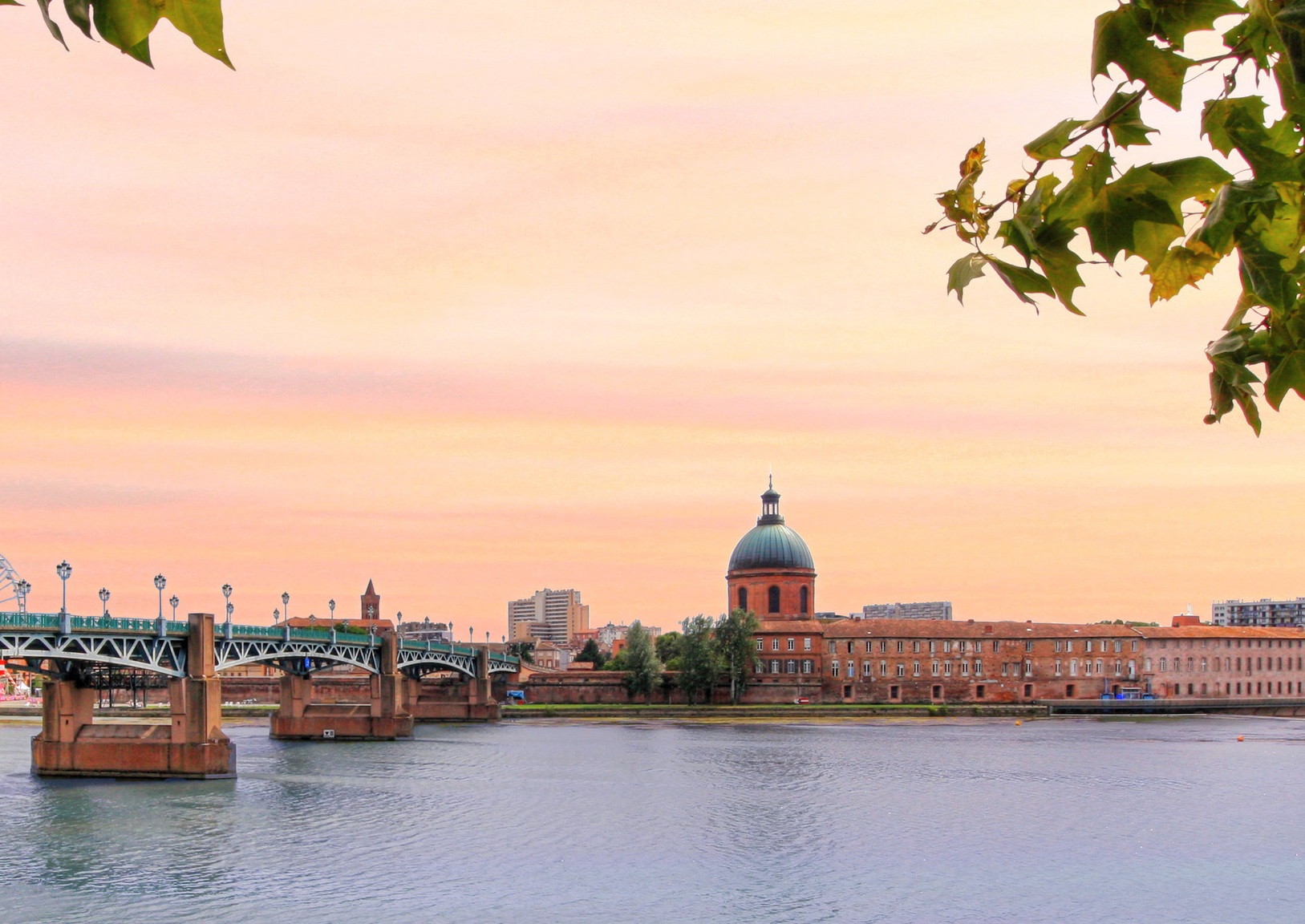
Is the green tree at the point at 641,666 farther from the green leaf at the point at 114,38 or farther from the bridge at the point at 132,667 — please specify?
the green leaf at the point at 114,38

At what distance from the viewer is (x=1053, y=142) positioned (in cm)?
381

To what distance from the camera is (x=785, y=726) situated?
11438cm

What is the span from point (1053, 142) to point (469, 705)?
133m

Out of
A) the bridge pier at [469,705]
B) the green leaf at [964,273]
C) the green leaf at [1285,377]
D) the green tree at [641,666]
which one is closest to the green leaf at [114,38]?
the green leaf at [964,273]

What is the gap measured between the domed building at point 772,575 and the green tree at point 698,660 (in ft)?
52.7

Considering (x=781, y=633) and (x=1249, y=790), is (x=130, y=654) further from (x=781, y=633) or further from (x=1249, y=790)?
(x=781, y=633)

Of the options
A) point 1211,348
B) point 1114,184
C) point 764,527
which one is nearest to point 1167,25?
point 1114,184

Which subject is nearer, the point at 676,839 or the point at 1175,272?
the point at 1175,272

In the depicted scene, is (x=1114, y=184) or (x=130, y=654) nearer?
(x=1114, y=184)

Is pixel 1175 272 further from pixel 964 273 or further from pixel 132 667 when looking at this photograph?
pixel 132 667

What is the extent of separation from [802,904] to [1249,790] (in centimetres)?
3960

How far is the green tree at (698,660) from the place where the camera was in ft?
432

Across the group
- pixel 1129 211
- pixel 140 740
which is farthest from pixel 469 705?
pixel 1129 211

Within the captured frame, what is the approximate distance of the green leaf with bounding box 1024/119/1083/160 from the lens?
379 cm
